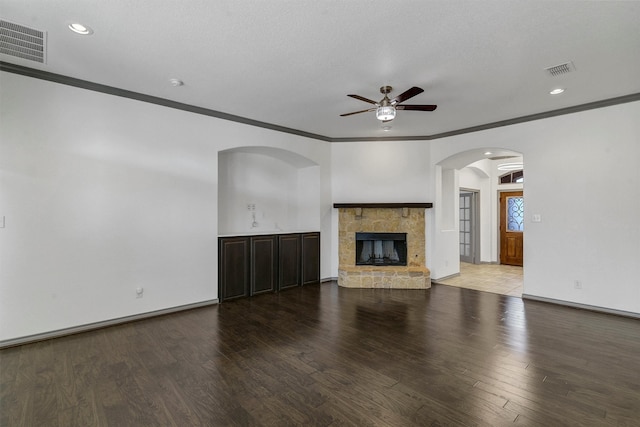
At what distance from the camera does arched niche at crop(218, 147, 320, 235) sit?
553 centimetres

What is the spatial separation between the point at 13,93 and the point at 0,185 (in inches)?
38.6

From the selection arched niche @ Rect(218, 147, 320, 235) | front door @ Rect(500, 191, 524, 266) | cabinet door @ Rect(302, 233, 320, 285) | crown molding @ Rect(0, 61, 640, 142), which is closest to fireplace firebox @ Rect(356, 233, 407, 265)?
cabinet door @ Rect(302, 233, 320, 285)

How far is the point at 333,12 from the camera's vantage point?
→ 2338mm

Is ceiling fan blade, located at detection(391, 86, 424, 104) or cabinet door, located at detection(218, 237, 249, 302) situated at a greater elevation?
ceiling fan blade, located at detection(391, 86, 424, 104)

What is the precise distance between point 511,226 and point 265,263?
22.8 ft

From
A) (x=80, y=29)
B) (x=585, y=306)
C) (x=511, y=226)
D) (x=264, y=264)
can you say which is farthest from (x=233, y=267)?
(x=511, y=226)

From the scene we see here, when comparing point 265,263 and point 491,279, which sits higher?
point 265,263

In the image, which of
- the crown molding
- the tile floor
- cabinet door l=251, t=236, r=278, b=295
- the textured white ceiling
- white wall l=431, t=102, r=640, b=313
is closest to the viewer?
the textured white ceiling

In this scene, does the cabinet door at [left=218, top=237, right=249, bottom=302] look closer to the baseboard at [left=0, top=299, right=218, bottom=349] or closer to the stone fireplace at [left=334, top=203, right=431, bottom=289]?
the baseboard at [left=0, top=299, right=218, bottom=349]

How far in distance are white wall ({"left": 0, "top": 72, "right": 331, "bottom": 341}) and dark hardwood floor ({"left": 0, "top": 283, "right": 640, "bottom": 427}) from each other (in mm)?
445

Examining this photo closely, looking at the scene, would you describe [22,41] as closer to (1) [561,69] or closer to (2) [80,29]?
(2) [80,29]

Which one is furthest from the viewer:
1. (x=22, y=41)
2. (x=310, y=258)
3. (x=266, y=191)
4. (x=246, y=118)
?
(x=266, y=191)

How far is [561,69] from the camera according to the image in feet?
10.6

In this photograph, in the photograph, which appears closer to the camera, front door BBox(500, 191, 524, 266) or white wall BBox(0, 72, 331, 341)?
white wall BBox(0, 72, 331, 341)
